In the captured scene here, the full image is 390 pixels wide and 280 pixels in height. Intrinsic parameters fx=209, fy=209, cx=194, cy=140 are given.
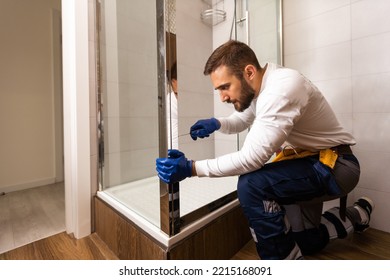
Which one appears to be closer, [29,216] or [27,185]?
[29,216]

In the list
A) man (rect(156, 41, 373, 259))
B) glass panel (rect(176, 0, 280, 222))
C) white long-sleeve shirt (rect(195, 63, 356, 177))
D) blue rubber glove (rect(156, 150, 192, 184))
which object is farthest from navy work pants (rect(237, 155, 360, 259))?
glass panel (rect(176, 0, 280, 222))

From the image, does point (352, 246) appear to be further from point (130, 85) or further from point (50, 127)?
point (50, 127)

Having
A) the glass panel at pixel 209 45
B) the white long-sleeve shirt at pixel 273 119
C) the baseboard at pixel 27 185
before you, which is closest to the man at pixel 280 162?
the white long-sleeve shirt at pixel 273 119

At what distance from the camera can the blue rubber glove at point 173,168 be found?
668mm

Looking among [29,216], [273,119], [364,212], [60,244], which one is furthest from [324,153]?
[29,216]

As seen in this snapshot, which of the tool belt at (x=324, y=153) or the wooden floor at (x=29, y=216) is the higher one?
the tool belt at (x=324, y=153)

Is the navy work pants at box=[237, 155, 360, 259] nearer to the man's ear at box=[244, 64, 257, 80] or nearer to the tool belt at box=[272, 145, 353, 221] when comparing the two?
the tool belt at box=[272, 145, 353, 221]

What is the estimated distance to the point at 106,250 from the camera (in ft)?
3.19

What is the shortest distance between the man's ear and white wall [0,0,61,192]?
189cm

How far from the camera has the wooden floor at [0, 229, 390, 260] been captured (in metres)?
0.90

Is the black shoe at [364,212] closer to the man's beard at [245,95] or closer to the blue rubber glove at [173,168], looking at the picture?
the man's beard at [245,95]

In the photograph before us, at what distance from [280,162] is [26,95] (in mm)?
2065

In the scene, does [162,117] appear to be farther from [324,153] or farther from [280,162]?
[324,153]

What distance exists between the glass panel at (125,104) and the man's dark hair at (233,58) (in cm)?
30
